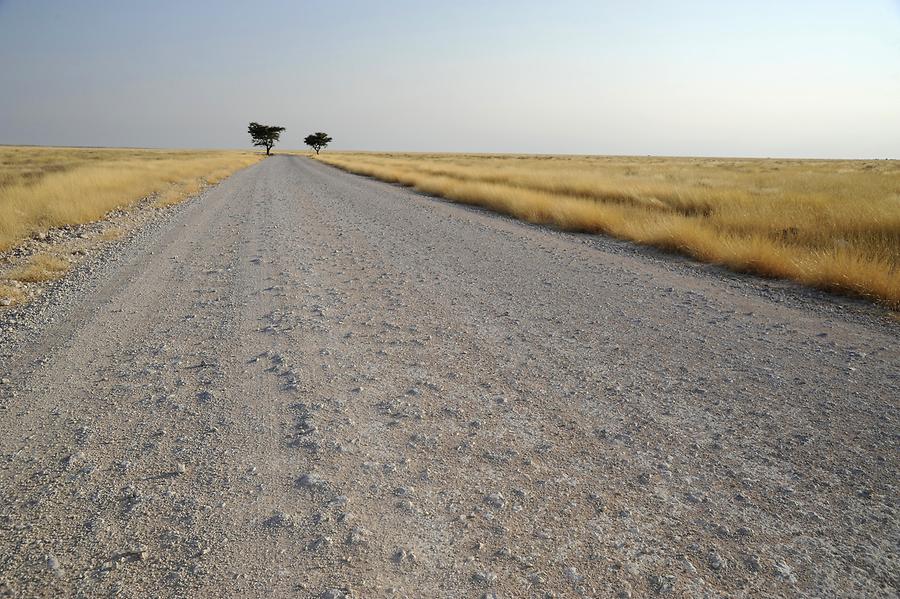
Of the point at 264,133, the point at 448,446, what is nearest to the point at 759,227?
the point at 448,446

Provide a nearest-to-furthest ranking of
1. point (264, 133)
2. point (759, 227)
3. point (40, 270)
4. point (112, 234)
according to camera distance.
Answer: point (40, 270)
point (759, 227)
point (112, 234)
point (264, 133)

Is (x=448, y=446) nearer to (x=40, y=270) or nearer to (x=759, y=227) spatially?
(x=40, y=270)

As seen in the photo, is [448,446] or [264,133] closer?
[448,446]

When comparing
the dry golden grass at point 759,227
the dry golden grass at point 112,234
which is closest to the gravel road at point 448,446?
the dry golden grass at point 759,227

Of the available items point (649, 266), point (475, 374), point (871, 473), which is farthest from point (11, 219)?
point (871, 473)

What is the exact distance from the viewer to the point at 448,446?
105 inches

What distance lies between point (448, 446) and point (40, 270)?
663cm

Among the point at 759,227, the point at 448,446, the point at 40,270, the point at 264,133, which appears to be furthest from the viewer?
the point at 264,133

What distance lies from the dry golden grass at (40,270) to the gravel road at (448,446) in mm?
1547

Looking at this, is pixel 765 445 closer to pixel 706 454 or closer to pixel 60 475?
pixel 706 454

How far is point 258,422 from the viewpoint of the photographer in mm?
2883

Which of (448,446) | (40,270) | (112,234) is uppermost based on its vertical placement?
(112,234)

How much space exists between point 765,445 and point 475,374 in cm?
172

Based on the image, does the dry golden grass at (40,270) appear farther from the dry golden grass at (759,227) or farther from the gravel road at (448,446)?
the dry golden grass at (759,227)
